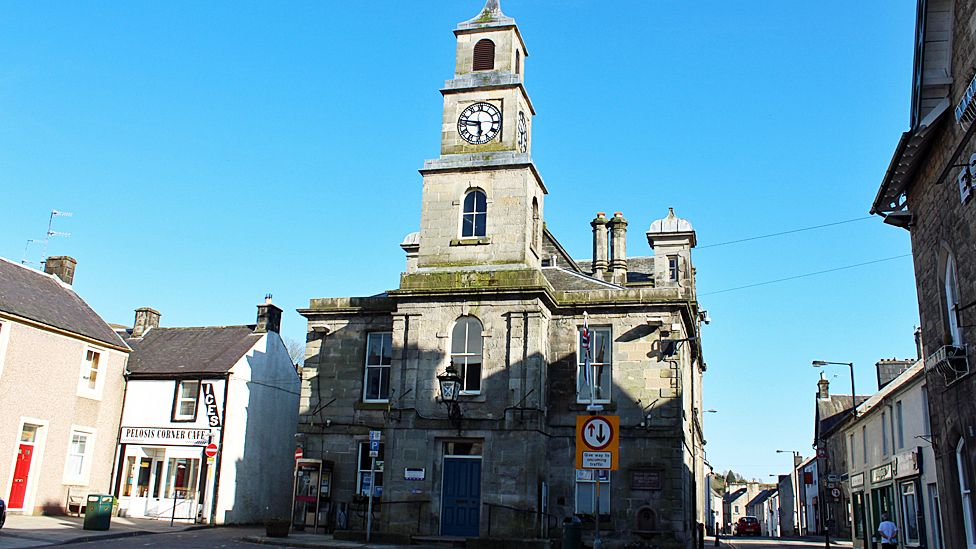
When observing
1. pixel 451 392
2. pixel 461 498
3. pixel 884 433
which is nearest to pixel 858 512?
pixel 884 433

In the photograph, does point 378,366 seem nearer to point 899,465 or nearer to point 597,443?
point 597,443

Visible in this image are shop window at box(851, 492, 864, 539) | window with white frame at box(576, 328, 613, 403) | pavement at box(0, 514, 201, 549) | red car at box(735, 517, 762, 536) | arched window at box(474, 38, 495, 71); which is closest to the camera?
pavement at box(0, 514, 201, 549)

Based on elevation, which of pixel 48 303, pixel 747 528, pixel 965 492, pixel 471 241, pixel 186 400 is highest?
pixel 471 241

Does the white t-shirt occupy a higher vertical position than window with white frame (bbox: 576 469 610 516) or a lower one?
lower

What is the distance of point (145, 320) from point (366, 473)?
49.0ft

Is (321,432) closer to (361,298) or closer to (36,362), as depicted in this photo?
(361,298)

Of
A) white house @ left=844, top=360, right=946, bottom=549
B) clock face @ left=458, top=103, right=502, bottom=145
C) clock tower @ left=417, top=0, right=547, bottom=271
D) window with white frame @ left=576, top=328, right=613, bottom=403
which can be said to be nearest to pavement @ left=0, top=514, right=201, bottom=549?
clock tower @ left=417, top=0, right=547, bottom=271

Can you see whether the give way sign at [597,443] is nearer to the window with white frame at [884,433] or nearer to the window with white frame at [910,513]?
the window with white frame at [910,513]

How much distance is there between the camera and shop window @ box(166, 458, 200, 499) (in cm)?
2923

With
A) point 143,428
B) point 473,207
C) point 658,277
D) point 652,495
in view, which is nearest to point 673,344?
point 652,495

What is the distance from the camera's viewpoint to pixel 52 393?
28.0 m

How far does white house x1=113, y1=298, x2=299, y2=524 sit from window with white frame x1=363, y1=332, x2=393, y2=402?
Result: 6.02 metres

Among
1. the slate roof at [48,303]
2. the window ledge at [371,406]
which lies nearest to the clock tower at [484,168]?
the window ledge at [371,406]

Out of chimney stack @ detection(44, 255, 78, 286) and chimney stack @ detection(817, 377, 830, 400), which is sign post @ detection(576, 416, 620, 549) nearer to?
chimney stack @ detection(44, 255, 78, 286)
